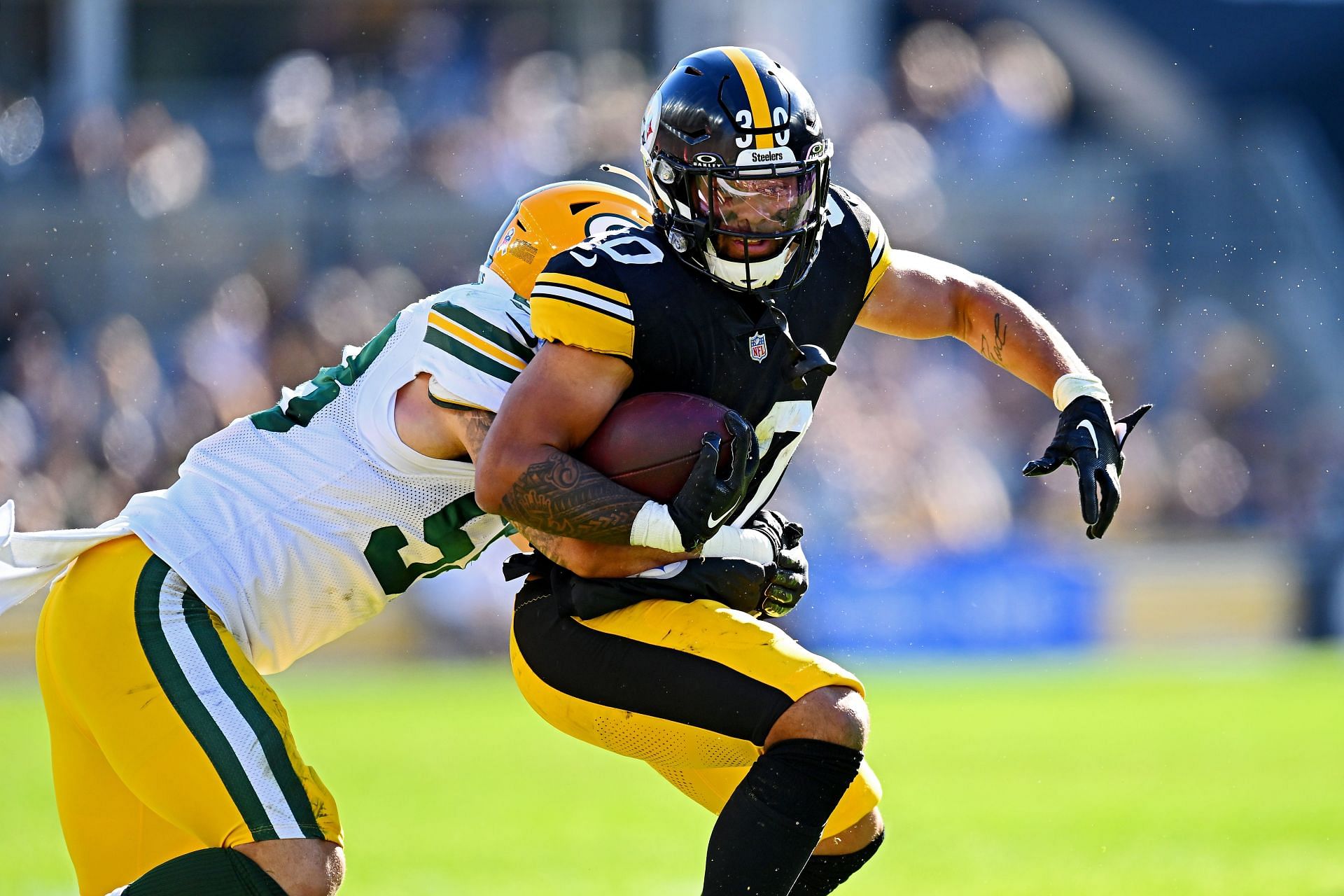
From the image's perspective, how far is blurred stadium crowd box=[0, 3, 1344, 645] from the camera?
40.7 feet

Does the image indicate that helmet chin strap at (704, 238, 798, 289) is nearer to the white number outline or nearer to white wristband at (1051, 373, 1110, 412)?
the white number outline

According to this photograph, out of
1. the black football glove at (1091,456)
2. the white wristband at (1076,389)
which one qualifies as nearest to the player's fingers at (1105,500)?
the black football glove at (1091,456)

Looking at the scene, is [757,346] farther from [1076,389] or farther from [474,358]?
[1076,389]

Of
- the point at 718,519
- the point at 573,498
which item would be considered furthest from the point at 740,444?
the point at 573,498

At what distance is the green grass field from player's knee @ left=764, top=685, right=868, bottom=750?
2.07 metres

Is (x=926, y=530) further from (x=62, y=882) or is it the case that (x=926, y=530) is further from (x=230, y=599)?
(x=230, y=599)

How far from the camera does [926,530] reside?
494 inches

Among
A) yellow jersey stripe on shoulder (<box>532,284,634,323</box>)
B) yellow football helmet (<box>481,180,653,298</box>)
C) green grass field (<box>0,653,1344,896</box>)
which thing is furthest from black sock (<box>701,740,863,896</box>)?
green grass field (<box>0,653,1344,896</box>)

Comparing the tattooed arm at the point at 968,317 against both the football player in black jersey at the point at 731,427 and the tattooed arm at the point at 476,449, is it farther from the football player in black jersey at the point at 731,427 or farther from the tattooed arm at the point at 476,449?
the tattooed arm at the point at 476,449

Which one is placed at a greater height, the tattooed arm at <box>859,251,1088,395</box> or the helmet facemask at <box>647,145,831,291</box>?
the helmet facemask at <box>647,145,831,291</box>

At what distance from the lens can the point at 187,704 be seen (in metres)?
3.54

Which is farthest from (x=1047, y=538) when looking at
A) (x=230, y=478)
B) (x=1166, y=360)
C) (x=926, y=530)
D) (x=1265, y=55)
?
(x=230, y=478)

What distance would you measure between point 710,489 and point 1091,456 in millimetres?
834

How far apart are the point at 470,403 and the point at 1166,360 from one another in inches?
451
